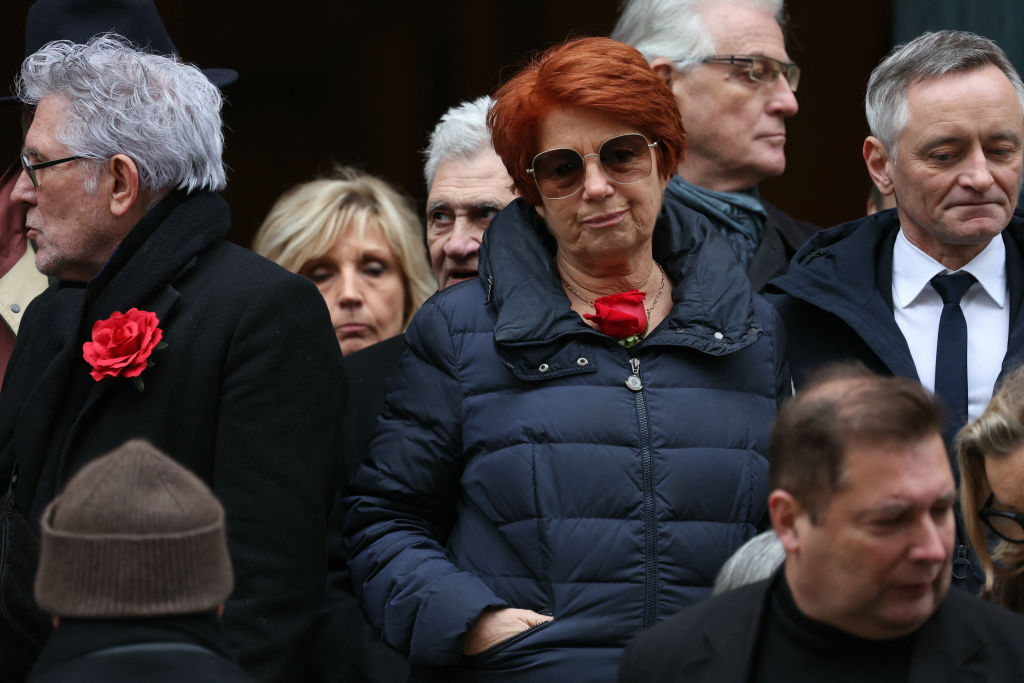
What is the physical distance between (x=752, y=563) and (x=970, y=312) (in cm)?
105

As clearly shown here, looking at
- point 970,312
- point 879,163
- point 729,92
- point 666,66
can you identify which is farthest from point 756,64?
point 970,312

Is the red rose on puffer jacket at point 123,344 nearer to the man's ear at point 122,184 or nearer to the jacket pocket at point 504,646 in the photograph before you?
the man's ear at point 122,184

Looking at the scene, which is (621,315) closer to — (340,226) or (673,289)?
(673,289)

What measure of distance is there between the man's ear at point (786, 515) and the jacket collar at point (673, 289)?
2.35ft

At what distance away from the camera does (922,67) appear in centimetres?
353

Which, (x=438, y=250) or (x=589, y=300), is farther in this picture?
(x=438, y=250)

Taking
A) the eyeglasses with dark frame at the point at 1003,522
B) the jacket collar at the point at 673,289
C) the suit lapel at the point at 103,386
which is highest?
the jacket collar at the point at 673,289

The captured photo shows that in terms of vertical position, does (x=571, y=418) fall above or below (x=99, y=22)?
below

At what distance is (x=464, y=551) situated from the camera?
3.12 m

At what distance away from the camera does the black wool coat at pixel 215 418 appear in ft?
10.2

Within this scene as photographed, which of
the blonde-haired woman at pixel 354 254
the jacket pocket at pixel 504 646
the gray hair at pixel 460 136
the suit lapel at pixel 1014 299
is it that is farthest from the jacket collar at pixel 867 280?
the blonde-haired woman at pixel 354 254

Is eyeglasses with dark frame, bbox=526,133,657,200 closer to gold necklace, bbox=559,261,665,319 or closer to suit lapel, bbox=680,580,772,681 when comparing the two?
gold necklace, bbox=559,261,665,319

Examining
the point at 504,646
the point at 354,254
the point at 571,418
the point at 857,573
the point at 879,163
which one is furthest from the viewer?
the point at 354,254

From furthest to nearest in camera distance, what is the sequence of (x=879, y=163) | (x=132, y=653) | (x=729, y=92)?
(x=729, y=92), (x=879, y=163), (x=132, y=653)
